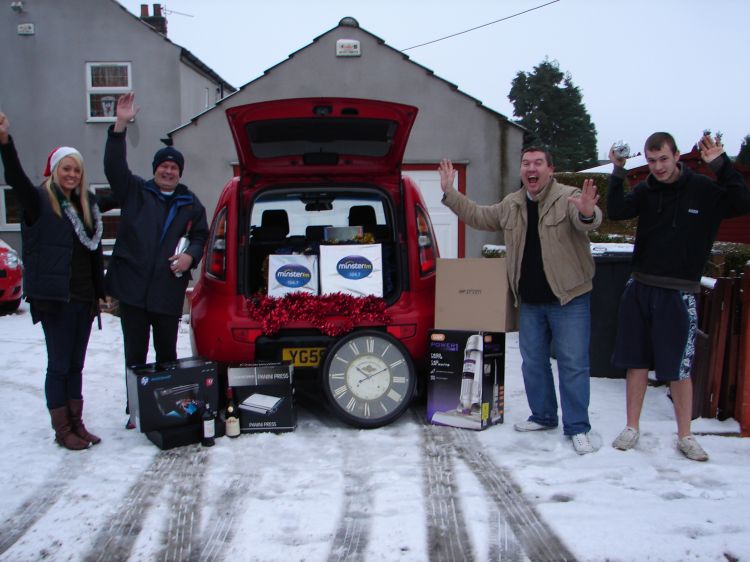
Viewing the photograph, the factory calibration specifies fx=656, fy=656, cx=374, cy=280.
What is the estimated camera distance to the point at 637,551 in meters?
2.68

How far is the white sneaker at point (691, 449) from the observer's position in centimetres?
364

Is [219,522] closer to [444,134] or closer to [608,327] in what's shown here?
[608,327]

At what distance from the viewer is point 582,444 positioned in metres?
3.85

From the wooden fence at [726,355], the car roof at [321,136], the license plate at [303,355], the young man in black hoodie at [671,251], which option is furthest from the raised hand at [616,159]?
the license plate at [303,355]

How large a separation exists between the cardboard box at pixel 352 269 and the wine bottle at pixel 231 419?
2.97ft

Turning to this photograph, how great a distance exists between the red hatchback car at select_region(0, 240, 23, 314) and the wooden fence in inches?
370

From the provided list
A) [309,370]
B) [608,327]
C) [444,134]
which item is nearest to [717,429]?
[608,327]

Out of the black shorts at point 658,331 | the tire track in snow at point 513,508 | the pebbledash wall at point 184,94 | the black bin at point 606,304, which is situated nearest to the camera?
the tire track in snow at point 513,508

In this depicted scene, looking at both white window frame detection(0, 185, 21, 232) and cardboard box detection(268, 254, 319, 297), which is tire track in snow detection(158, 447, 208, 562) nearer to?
cardboard box detection(268, 254, 319, 297)

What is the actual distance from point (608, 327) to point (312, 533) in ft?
12.2

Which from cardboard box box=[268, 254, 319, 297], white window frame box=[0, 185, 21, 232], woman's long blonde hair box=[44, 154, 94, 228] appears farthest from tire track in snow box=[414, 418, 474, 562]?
white window frame box=[0, 185, 21, 232]

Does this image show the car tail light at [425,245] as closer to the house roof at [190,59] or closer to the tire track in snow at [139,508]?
the tire track in snow at [139,508]

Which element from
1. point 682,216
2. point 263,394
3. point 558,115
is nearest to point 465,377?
point 263,394

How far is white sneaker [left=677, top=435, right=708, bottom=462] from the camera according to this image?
11.9 ft
